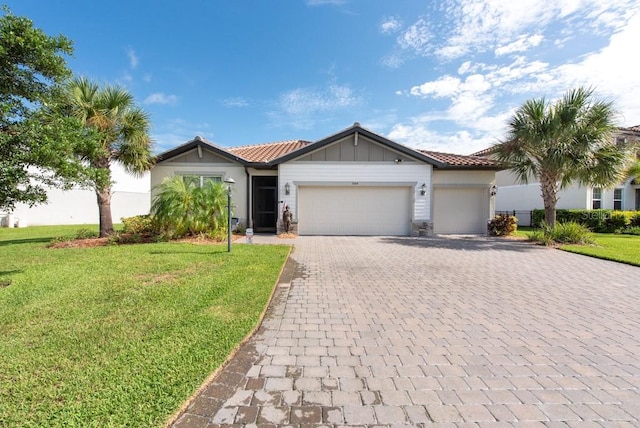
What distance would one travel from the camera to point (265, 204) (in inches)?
595

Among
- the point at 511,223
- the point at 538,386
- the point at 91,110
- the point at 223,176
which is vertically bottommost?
the point at 538,386

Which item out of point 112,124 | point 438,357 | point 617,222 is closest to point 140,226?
point 112,124

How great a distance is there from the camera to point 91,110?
9.86 meters

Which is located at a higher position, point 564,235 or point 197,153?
point 197,153

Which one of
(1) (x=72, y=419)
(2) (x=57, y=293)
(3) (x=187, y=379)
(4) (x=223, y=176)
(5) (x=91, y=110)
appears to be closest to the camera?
(1) (x=72, y=419)

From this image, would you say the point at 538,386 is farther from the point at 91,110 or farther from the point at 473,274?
the point at 91,110

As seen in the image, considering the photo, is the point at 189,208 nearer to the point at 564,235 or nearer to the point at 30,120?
the point at 30,120

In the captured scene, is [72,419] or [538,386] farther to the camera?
[538,386]

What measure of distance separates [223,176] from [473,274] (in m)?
11.8

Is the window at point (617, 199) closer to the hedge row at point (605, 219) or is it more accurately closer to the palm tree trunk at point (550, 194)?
the hedge row at point (605, 219)

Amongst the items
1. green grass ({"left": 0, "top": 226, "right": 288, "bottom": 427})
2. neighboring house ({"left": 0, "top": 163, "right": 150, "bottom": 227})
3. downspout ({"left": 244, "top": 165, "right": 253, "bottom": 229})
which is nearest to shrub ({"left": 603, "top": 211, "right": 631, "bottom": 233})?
green grass ({"left": 0, "top": 226, "right": 288, "bottom": 427})

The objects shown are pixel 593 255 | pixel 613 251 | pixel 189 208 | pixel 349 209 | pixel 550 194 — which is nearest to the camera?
pixel 593 255

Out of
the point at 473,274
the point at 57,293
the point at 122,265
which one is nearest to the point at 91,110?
the point at 122,265

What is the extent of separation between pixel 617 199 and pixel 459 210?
14409 millimetres
